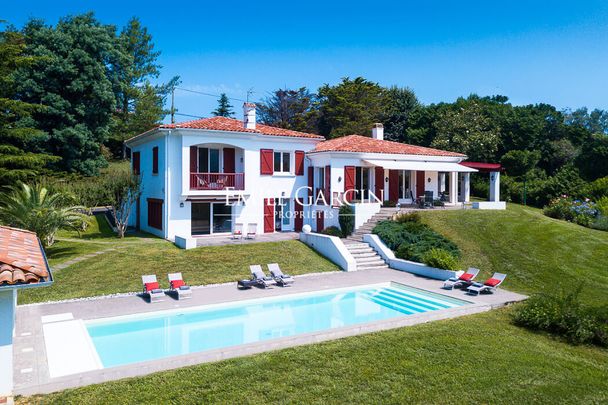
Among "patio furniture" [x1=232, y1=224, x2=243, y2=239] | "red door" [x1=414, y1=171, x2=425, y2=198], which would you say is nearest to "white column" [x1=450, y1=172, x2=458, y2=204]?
"red door" [x1=414, y1=171, x2=425, y2=198]

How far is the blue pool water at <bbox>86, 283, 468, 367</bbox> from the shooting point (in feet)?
45.4

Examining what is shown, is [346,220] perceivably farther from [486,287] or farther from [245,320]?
[245,320]

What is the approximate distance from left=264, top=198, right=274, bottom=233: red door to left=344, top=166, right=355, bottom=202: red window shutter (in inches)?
231

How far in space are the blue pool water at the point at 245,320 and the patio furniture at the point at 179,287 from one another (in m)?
0.96

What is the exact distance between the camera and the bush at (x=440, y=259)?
2316cm

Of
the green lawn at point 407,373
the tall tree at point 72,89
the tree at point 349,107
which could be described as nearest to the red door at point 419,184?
the green lawn at point 407,373

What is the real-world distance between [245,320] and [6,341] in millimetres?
8642

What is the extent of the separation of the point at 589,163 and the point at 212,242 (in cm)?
5130

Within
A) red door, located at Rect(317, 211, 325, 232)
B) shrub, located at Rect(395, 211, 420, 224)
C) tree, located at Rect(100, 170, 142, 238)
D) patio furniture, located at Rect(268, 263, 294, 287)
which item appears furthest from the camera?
red door, located at Rect(317, 211, 325, 232)

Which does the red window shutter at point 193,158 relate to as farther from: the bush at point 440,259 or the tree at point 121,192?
the bush at point 440,259

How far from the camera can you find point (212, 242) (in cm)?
2850

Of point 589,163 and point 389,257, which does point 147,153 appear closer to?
point 389,257

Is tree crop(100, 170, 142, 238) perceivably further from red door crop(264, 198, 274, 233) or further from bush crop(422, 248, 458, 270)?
bush crop(422, 248, 458, 270)

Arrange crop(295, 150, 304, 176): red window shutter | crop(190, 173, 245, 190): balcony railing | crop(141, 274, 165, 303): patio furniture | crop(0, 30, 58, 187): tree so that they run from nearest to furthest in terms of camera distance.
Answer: crop(141, 274, 165, 303): patio furniture, crop(0, 30, 58, 187): tree, crop(190, 173, 245, 190): balcony railing, crop(295, 150, 304, 176): red window shutter
